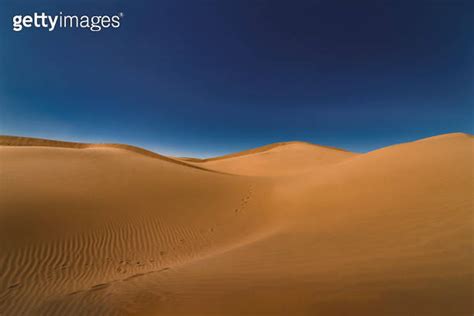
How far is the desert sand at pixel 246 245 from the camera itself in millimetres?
2998

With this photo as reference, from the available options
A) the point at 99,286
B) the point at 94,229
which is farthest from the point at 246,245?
the point at 94,229

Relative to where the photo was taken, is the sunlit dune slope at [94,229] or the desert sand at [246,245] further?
the sunlit dune slope at [94,229]

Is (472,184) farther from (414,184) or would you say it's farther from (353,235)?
(353,235)

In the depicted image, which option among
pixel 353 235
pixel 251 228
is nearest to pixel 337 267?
pixel 353 235

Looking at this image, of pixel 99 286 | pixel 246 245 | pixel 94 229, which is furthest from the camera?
pixel 94 229

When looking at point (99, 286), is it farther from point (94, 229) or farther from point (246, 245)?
point (246, 245)

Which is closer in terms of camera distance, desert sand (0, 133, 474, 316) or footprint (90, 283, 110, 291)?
desert sand (0, 133, 474, 316)

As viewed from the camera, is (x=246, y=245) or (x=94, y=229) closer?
(x=246, y=245)

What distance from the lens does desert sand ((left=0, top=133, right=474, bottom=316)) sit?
2998mm

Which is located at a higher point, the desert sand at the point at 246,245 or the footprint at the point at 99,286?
the desert sand at the point at 246,245

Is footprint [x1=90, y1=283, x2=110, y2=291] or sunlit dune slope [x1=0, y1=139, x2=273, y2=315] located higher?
sunlit dune slope [x1=0, y1=139, x2=273, y2=315]

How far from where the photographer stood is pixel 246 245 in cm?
556

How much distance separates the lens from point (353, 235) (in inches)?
193

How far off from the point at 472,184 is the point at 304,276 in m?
6.82
